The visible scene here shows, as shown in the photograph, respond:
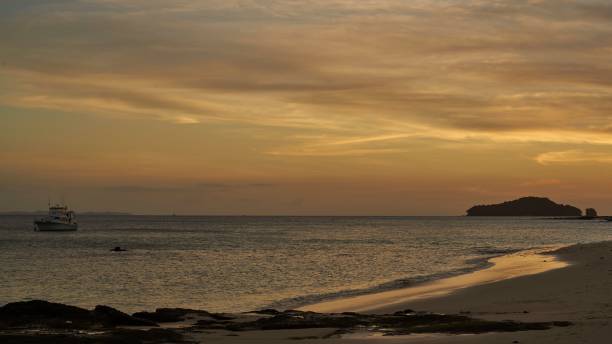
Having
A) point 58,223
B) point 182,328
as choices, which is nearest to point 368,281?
point 182,328

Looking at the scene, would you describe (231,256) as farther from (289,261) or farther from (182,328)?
Answer: (182,328)

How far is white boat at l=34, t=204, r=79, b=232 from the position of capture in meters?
140

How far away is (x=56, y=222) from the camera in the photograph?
14062cm

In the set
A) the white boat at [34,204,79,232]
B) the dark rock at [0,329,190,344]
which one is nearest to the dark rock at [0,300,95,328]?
the dark rock at [0,329,190,344]

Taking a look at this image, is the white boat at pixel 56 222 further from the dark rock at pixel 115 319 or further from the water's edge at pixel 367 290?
the dark rock at pixel 115 319

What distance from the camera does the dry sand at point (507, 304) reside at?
1777 centimetres

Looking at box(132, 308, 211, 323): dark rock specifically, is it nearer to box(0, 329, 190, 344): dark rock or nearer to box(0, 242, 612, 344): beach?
box(0, 242, 612, 344): beach

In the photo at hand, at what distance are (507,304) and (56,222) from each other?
417 feet

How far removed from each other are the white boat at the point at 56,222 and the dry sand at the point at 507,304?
111 metres

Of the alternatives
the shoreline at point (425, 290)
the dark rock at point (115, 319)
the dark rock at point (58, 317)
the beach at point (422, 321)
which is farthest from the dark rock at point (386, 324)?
the shoreline at point (425, 290)

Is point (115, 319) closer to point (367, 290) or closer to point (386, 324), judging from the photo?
point (386, 324)

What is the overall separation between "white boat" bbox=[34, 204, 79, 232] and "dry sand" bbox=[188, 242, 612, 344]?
4357 inches

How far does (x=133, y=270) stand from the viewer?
174 feet

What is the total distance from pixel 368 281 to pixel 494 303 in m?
16.4
